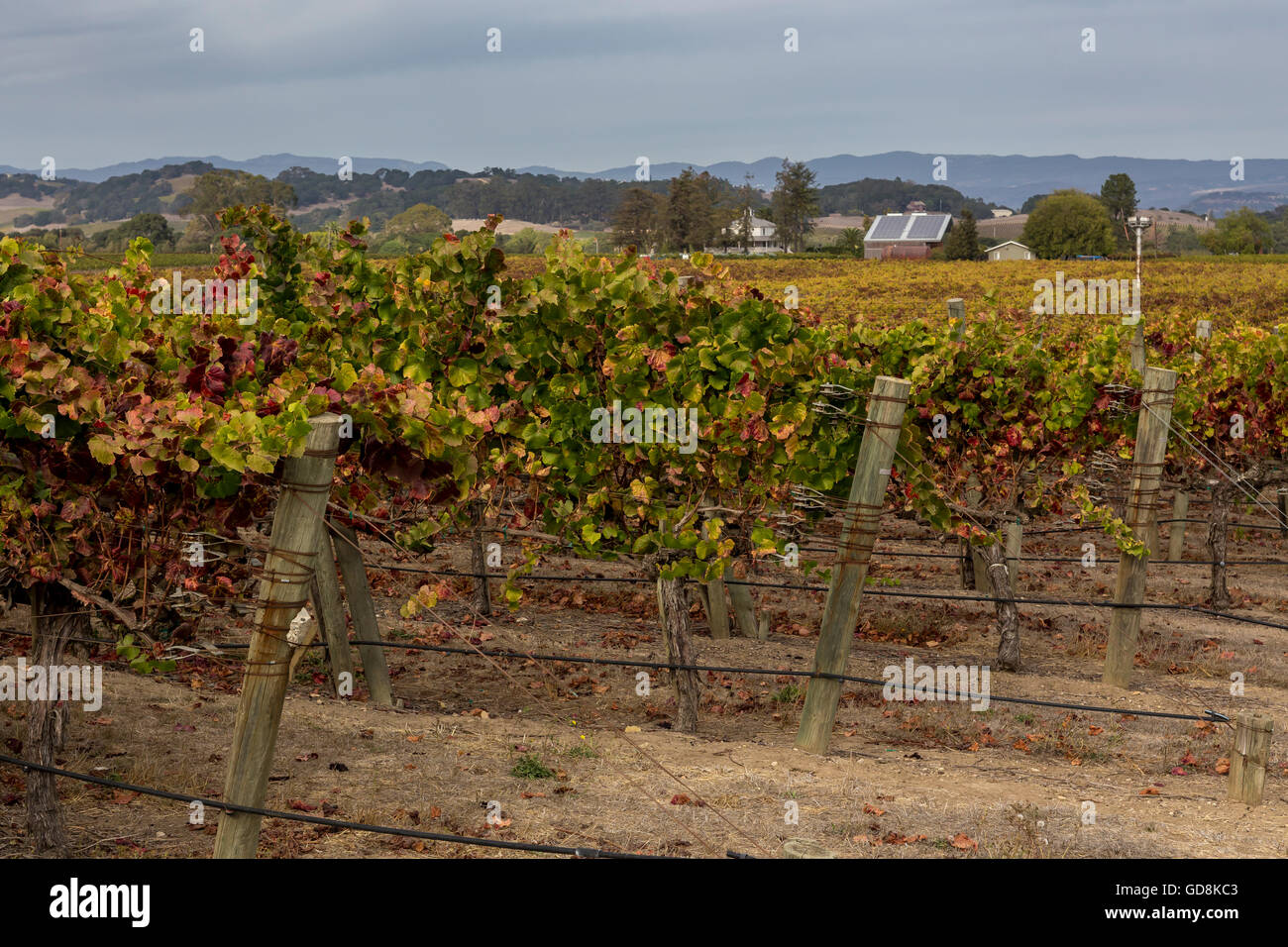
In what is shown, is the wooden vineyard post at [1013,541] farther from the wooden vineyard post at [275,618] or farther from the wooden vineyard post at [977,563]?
the wooden vineyard post at [275,618]

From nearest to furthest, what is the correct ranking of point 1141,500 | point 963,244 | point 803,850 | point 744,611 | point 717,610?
point 803,850
point 1141,500
point 717,610
point 744,611
point 963,244

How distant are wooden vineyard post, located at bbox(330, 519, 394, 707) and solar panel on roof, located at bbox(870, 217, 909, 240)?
371ft

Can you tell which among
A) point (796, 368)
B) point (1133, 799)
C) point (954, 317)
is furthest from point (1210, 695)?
point (796, 368)

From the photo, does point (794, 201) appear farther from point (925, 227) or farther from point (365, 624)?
point (365, 624)

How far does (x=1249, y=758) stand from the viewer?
303 inches

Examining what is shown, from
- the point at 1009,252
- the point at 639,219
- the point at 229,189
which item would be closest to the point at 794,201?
the point at 639,219

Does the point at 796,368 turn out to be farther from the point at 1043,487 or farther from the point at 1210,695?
the point at 1210,695

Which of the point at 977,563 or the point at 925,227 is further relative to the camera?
the point at 925,227

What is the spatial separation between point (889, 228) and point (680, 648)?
119 m

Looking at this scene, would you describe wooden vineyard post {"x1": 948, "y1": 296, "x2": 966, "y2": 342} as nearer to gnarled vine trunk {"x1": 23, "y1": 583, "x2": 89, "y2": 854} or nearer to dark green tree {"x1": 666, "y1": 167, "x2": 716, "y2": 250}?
gnarled vine trunk {"x1": 23, "y1": 583, "x2": 89, "y2": 854}
